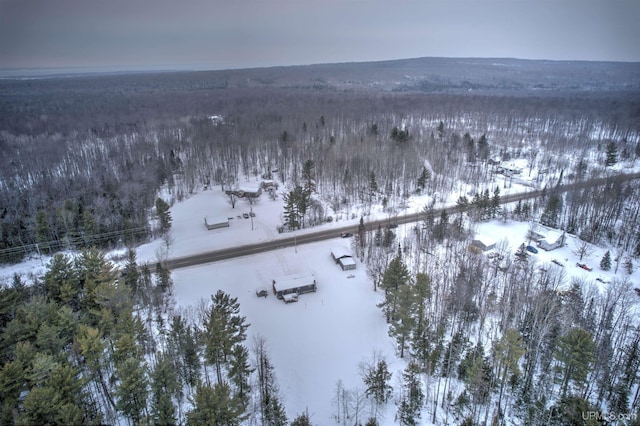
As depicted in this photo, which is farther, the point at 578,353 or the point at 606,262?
the point at 606,262

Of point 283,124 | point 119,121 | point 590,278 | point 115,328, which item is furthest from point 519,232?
point 119,121

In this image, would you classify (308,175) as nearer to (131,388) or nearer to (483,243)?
(483,243)

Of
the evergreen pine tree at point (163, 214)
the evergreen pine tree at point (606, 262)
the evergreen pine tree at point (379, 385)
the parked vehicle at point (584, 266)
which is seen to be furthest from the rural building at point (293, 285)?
the evergreen pine tree at point (606, 262)

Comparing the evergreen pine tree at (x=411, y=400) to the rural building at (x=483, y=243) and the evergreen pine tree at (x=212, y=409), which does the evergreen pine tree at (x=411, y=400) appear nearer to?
the evergreen pine tree at (x=212, y=409)

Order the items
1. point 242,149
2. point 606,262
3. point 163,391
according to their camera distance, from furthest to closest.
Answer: point 242,149
point 606,262
point 163,391

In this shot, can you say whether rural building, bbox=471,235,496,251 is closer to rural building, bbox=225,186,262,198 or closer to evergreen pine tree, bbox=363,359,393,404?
evergreen pine tree, bbox=363,359,393,404

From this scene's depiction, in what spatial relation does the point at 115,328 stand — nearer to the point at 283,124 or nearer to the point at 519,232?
the point at 519,232

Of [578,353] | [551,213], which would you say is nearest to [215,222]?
[578,353]
